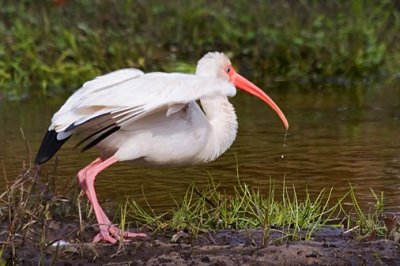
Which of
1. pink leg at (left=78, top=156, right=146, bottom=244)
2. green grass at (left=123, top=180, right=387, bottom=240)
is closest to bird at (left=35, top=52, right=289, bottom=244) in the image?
pink leg at (left=78, top=156, right=146, bottom=244)

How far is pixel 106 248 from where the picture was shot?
20.3 ft

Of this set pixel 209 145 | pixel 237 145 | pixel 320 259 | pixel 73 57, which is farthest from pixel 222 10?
pixel 320 259

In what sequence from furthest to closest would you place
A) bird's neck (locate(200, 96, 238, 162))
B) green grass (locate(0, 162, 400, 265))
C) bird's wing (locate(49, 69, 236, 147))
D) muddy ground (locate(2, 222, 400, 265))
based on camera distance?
bird's neck (locate(200, 96, 238, 162))
bird's wing (locate(49, 69, 236, 147))
green grass (locate(0, 162, 400, 265))
muddy ground (locate(2, 222, 400, 265))

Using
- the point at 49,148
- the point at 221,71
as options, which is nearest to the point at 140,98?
the point at 49,148

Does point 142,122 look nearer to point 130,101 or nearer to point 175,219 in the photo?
point 130,101

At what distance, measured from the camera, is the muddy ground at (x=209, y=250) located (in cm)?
571

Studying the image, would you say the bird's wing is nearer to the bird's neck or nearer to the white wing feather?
the white wing feather

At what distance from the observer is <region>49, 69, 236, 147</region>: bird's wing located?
6.37 m

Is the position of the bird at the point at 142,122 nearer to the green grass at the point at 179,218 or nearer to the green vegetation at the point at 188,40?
the green grass at the point at 179,218

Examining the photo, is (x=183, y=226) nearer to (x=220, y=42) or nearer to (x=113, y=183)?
(x=113, y=183)

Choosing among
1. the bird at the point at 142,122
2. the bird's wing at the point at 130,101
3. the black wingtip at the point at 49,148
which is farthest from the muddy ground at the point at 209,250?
the bird's wing at the point at 130,101

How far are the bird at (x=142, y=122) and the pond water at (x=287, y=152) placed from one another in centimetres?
35

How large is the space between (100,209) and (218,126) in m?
0.94

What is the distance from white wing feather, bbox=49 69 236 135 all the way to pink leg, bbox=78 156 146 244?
15.4 inches
